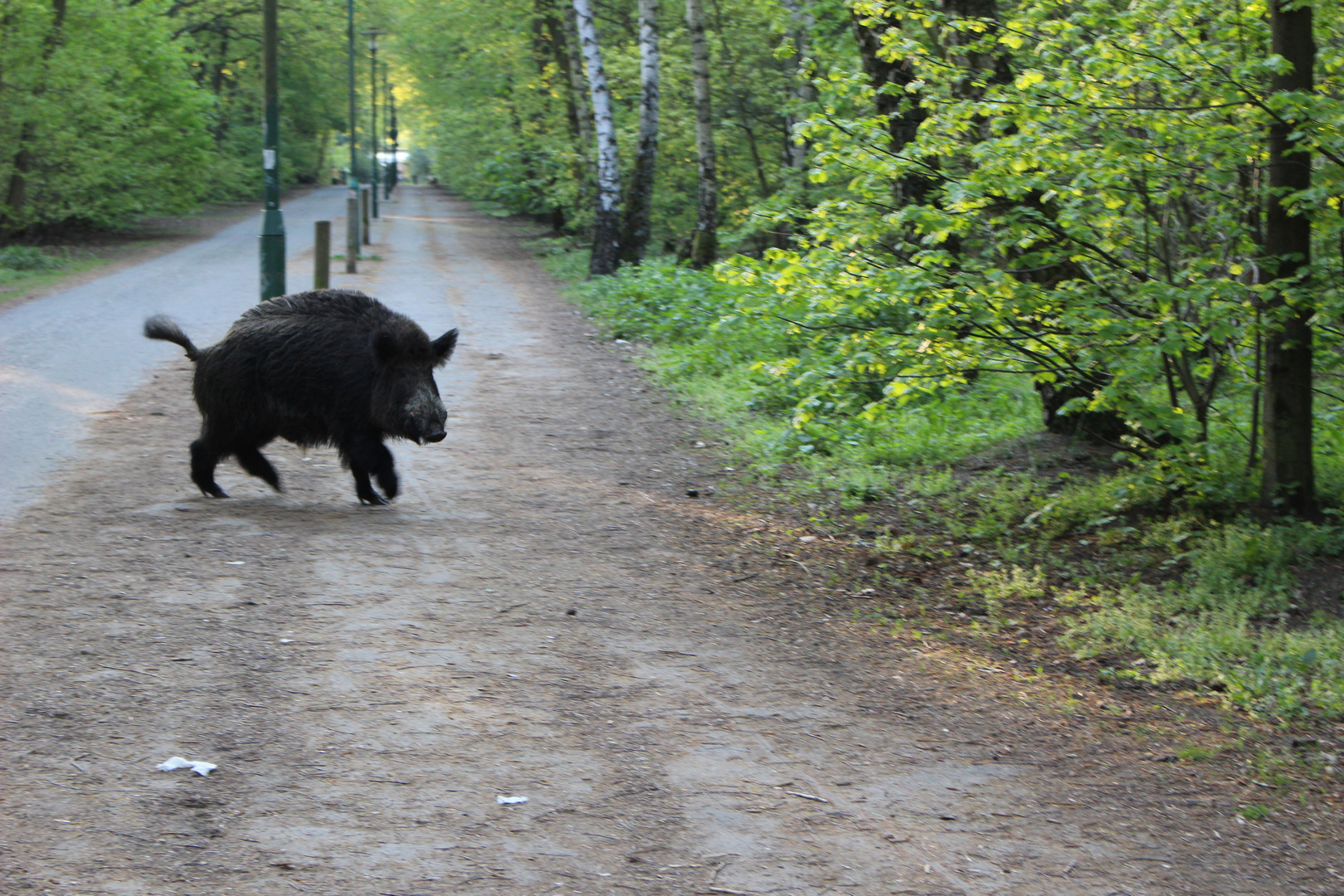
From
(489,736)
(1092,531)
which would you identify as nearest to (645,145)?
(1092,531)

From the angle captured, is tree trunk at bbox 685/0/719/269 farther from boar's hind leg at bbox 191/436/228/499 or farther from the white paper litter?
the white paper litter

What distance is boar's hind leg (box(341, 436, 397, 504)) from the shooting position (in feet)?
24.7

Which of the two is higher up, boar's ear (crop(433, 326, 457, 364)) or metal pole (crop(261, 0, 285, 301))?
metal pole (crop(261, 0, 285, 301))

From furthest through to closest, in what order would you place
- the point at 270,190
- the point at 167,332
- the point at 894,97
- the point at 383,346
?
the point at 270,190
the point at 894,97
the point at 167,332
the point at 383,346

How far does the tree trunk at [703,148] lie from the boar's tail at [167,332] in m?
11.8

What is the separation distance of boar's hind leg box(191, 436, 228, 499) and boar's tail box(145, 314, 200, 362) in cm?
64

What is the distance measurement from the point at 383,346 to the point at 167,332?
1.64m

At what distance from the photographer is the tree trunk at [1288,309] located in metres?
5.83

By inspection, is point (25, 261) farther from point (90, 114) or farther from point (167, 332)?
point (167, 332)

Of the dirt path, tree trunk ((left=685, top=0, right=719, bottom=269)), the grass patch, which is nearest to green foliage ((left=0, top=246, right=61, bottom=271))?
the grass patch

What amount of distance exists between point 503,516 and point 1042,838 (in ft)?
15.3

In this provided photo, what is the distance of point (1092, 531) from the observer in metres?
7.09

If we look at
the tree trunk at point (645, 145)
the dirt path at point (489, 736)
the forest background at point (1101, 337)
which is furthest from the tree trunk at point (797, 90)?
the dirt path at point (489, 736)

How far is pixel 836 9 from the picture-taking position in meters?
15.0
